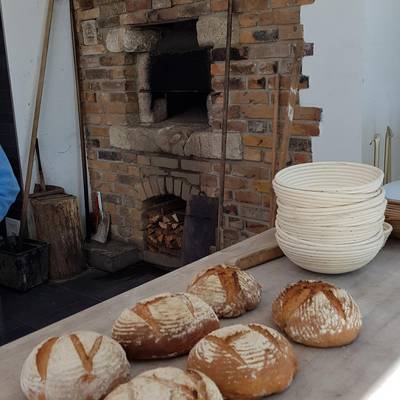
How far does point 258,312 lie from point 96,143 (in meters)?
2.85

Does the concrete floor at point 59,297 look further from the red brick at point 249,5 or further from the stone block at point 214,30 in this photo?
the red brick at point 249,5

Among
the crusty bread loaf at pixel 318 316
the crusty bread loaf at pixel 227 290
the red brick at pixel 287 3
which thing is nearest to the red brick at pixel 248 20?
the red brick at pixel 287 3

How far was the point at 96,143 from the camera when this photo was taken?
3.87 m

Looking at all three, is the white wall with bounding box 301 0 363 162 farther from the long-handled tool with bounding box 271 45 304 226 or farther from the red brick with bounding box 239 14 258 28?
the red brick with bounding box 239 14 258 28

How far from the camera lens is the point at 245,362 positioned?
0.94 meters

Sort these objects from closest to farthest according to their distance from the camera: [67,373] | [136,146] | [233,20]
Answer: [67,373], [233,20], [136,146]

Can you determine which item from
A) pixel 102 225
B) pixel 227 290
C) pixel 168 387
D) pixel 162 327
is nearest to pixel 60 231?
pixel 102 225

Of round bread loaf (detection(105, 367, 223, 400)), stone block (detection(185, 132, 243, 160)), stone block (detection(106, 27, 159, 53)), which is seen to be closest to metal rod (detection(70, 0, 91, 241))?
stone block (detection(106, 27, 159, 53))

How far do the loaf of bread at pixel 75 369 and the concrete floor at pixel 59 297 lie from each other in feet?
6.79

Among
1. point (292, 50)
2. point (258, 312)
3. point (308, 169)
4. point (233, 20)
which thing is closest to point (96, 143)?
point (233, 20)

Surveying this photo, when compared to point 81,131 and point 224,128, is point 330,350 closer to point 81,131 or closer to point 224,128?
point 224,128

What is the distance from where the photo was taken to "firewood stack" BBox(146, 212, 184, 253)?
3.64m

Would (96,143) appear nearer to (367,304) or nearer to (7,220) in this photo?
(7,220)

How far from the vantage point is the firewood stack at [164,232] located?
3.64m
